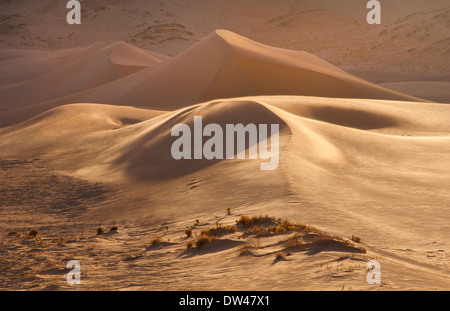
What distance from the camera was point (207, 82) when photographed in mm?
26266

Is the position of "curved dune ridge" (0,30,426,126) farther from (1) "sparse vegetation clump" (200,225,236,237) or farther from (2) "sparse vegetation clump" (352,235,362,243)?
(2) "sparse vegetation clump" (352,235,362,243)

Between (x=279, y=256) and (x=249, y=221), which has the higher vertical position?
(x=249, y=221)

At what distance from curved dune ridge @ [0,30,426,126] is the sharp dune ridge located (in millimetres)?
804

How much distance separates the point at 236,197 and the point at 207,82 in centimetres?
1680

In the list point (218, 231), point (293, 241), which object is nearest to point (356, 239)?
point (293, 241)

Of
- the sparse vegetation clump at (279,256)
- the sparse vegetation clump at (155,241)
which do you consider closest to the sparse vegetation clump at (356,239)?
the sparse vegetation clump at (279,256)

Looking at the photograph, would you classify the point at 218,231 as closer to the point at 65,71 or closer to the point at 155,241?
the point at 155,241

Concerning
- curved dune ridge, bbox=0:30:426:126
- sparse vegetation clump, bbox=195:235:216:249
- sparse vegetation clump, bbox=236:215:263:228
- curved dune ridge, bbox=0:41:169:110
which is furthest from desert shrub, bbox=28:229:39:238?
curved dune ridge, bbox=0:41:169:110

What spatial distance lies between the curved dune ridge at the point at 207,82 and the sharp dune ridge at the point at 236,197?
31.6 inches

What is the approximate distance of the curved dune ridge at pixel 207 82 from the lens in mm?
26203

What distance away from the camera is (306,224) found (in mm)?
7836

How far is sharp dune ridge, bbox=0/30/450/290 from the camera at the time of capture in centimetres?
637
